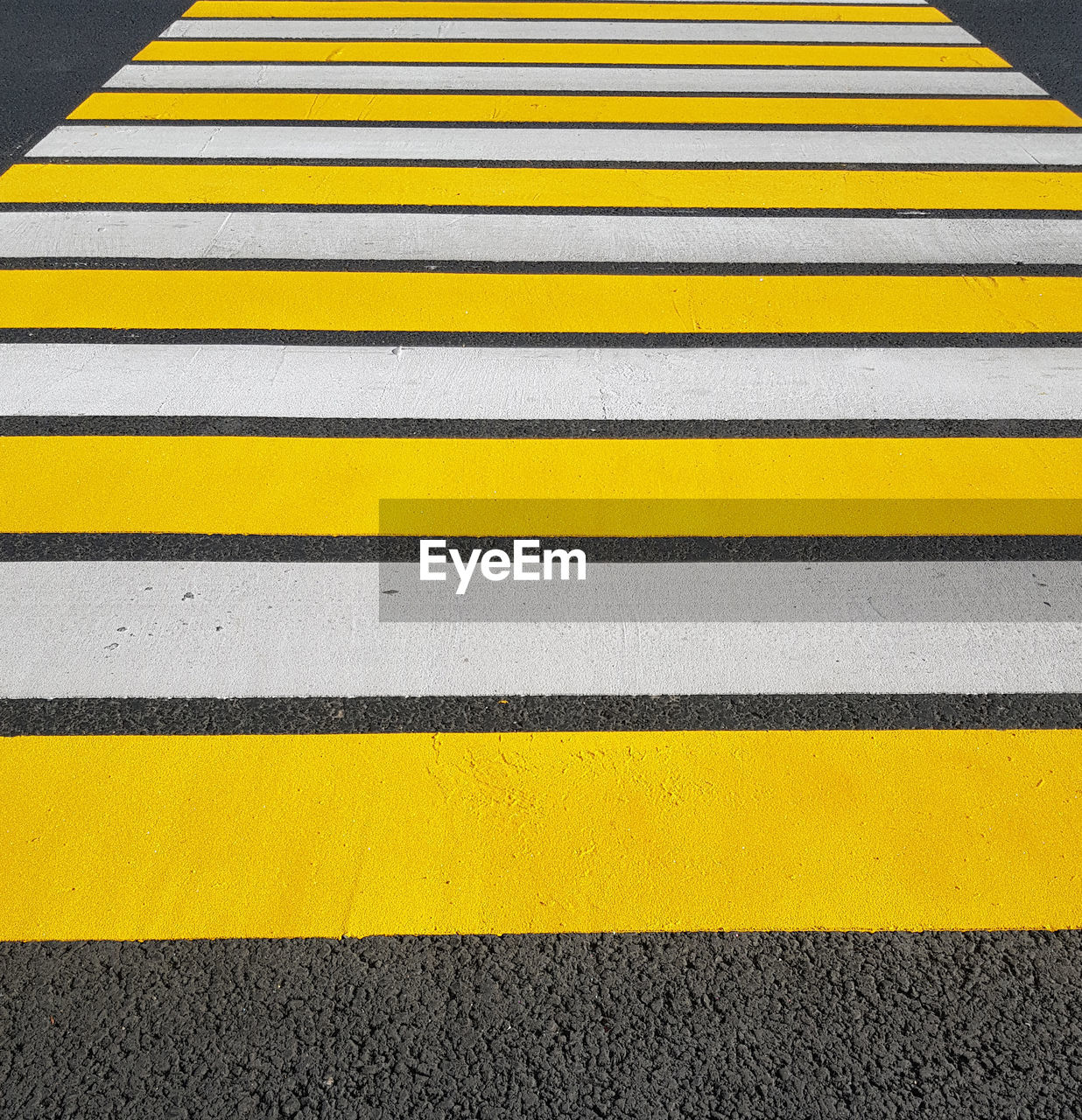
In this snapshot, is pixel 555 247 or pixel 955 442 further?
pixel 555 247

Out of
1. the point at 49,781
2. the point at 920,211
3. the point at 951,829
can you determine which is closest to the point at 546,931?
the point at 951,829

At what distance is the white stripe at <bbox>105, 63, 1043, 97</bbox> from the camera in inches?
298

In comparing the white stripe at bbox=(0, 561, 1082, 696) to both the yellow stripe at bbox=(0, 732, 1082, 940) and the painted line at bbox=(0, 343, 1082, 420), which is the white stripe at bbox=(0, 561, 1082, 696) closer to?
the yellow stripe at bbox=(0, 732, 1082, 940)

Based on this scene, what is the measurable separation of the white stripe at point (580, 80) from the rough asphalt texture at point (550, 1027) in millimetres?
6427

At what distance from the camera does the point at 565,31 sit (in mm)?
8727

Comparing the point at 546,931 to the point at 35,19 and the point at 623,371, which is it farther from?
the point at 35,19

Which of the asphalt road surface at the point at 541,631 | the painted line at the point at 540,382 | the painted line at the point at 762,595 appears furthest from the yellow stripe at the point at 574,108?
the painted line at the point at 762,595

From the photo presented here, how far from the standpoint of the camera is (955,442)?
13.7 feet

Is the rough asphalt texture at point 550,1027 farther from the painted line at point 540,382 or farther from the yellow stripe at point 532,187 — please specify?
the yellow stripe at point 532,187

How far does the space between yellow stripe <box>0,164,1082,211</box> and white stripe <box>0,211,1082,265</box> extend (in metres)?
0.19

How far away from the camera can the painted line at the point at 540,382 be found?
4324mm

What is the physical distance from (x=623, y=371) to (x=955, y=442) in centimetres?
130

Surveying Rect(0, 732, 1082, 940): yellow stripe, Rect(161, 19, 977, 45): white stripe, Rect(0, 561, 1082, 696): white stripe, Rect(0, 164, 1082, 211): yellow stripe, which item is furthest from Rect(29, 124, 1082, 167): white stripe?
Rect(0, 732, 1082, 940): yellow stripe

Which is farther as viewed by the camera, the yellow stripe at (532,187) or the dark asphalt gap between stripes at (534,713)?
the yellow stripe at (532,187)
